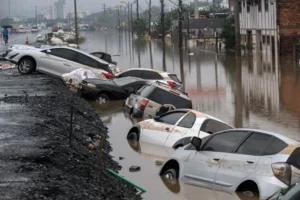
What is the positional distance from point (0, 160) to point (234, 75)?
31.6 m

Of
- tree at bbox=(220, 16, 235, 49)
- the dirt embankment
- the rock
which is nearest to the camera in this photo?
the dirt embankment

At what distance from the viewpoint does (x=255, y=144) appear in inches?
465

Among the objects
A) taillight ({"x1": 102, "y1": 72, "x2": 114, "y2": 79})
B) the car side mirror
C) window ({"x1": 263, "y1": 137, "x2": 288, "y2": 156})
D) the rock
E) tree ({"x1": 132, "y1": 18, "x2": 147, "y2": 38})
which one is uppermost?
tree ({"x1": 132, "y1": 18, "x2": 147, "y2": 38})

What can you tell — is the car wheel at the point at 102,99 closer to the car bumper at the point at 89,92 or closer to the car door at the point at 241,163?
the car bumper at the point at 89,92

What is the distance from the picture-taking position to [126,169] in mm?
15406

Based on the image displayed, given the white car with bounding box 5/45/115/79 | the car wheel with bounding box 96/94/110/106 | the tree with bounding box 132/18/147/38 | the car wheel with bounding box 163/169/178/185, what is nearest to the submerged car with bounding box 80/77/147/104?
the car wheel with bounding box 96/94/110/106

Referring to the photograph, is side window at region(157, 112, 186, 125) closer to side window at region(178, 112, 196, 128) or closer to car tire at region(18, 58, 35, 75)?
side window at region(178, 112, 196, 128)

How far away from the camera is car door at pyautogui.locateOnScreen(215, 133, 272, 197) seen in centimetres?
1153

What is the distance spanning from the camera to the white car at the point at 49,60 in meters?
30.9

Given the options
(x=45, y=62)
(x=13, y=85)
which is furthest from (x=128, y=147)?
(x=45, y=62)

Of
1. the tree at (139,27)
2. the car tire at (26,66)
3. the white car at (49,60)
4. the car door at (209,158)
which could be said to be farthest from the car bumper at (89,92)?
the tree at (139,27)

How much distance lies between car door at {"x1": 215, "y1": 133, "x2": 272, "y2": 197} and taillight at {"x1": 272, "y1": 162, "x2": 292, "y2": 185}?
349 millimetres

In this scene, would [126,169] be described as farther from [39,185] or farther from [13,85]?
[13,85]

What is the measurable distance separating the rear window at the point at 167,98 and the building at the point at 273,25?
108 ft
